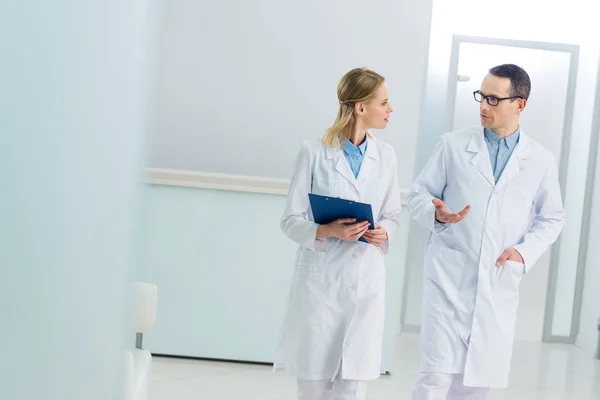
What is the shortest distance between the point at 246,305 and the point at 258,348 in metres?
0.26

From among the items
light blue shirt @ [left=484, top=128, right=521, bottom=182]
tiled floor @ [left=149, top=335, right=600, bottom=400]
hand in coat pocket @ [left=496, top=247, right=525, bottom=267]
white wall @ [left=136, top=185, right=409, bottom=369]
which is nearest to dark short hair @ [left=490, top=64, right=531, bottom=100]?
light blue shirt @ [left=484, top=128, right=521, bottom=182]

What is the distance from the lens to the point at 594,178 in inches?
241

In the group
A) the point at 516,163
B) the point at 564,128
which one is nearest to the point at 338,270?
the point at 516,163

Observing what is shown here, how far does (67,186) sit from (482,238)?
2.65 meters

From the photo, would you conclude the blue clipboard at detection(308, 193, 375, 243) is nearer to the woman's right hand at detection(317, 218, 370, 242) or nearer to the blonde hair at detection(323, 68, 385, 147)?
the woman's right hand at detection(317, 218, 370, 242)

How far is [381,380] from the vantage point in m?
4.76

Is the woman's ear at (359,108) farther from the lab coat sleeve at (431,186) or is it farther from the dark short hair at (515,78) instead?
the dark short hair at (515,78)

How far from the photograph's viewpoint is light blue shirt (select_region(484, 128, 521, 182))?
314cm

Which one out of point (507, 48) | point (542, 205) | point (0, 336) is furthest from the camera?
point (507, 48)

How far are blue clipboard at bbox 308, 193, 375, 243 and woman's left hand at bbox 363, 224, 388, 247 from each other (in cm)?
3

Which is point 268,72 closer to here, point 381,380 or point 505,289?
point 381,380

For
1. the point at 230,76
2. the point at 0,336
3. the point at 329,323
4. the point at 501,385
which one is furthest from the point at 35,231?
the point at 230,76

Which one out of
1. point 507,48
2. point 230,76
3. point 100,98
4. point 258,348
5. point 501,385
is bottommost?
point 258,348

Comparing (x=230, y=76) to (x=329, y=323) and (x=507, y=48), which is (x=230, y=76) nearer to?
(x=507, y=48)
